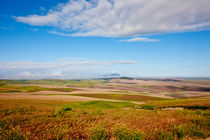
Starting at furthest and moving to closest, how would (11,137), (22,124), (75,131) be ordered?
(22,124)
(75,131)
(11,137)

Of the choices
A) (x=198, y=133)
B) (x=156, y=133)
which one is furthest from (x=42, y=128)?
(x=198, y=133)

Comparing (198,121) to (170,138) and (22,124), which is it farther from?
(22,124)

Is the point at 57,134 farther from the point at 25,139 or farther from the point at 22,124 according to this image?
the point at 22,124

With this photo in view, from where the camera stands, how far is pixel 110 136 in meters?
7.84

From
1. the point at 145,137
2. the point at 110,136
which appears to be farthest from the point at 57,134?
the point at 145,137

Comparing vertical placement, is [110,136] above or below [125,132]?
below

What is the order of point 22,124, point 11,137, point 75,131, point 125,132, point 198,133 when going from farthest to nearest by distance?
point 22,124, point 75,131, point 198,133, point 125,132, point 11,137

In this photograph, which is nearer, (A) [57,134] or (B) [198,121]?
(A) [57,134]

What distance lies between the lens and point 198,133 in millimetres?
7805

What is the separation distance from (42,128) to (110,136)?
16.1 feet

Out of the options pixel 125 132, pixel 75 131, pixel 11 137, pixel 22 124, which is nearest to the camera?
pixel 11 137

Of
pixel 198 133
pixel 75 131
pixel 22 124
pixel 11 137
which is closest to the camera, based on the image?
pixel 11 137

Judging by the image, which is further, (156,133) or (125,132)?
(156,133)

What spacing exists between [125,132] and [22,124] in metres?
8.23
